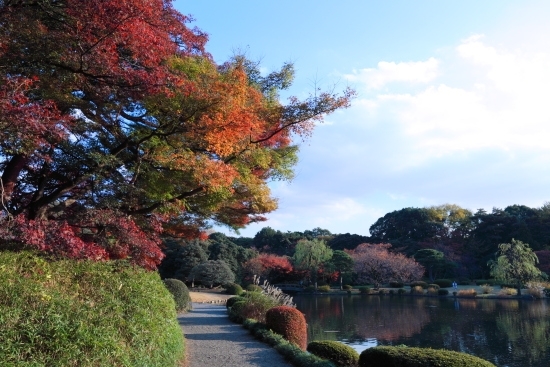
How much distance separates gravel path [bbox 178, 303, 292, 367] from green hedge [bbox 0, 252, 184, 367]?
2.11m

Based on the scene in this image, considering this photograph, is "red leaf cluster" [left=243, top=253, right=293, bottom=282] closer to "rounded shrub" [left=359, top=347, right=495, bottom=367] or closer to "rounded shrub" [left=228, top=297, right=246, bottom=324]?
"rounded shrub" [left=228, top=297, right=246, bottom=324]

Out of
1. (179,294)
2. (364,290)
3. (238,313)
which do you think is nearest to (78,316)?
(238,313)

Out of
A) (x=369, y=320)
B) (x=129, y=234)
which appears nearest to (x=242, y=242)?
(x=369, y=320)

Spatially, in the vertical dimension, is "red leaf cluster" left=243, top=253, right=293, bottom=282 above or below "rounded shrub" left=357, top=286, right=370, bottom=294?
above

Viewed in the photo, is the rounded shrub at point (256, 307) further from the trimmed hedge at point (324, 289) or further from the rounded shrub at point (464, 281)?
the rounded shrub at point (464, 281)

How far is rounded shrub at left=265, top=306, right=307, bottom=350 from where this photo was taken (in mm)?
10273

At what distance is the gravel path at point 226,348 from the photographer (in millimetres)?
7773

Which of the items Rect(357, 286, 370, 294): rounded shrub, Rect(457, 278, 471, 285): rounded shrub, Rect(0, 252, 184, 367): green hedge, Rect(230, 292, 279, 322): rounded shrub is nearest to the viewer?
Rect(0, 252, 184, 367): green hedge

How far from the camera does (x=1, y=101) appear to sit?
4324 mm

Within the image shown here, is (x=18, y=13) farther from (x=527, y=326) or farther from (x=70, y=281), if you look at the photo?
(x=527, y=326)

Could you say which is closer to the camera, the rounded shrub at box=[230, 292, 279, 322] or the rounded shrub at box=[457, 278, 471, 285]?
the rounded shrub at box=[230, 292, 279, 322]

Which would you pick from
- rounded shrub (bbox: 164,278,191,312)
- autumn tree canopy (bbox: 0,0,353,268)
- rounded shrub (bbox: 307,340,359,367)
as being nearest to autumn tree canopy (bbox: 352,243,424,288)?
rounded shrub (bbox: 164,278,191,312)

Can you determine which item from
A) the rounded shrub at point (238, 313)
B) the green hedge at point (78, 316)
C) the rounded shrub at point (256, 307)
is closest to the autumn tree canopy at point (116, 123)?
the green hedge at point (78, 316)

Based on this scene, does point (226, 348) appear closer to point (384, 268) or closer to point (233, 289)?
point (233, 289)
